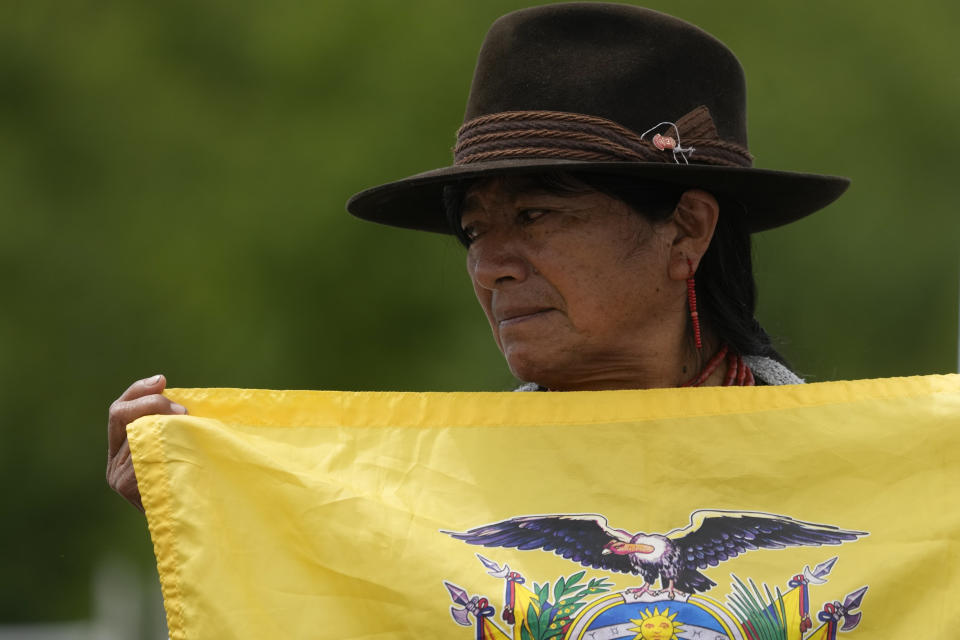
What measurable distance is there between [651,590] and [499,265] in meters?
0.62

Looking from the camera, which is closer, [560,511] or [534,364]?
[560,511]

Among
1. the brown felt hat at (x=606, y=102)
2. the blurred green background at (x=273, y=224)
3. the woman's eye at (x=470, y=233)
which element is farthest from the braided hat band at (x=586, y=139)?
the blurred green background at (x=273, y=224)

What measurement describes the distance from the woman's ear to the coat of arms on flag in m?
0.51

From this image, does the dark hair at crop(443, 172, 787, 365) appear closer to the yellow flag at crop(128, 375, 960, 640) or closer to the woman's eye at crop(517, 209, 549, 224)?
the woman's eye at crop(517, 209, 549, 224)

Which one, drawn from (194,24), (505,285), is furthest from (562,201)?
(194,24)

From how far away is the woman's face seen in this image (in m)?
2.00

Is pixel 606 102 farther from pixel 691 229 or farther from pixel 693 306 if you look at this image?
pixel 693 306

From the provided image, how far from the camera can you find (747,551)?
175 cm

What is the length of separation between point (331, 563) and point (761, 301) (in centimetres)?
230

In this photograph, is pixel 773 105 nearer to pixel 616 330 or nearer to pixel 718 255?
pixel 718 255

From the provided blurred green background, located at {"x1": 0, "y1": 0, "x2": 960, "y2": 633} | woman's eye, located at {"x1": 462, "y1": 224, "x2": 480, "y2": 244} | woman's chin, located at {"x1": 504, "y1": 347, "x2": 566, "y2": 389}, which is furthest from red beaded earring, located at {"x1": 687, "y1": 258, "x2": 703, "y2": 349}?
blurred green background, located at {"x1": 0, "y1": 0, "x2": 960, "y2": 633}

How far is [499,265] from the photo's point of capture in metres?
2.02

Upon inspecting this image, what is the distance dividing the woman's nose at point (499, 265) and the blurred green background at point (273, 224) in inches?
62.6

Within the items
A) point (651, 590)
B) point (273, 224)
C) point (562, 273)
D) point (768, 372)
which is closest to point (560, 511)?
point (651, 590)
